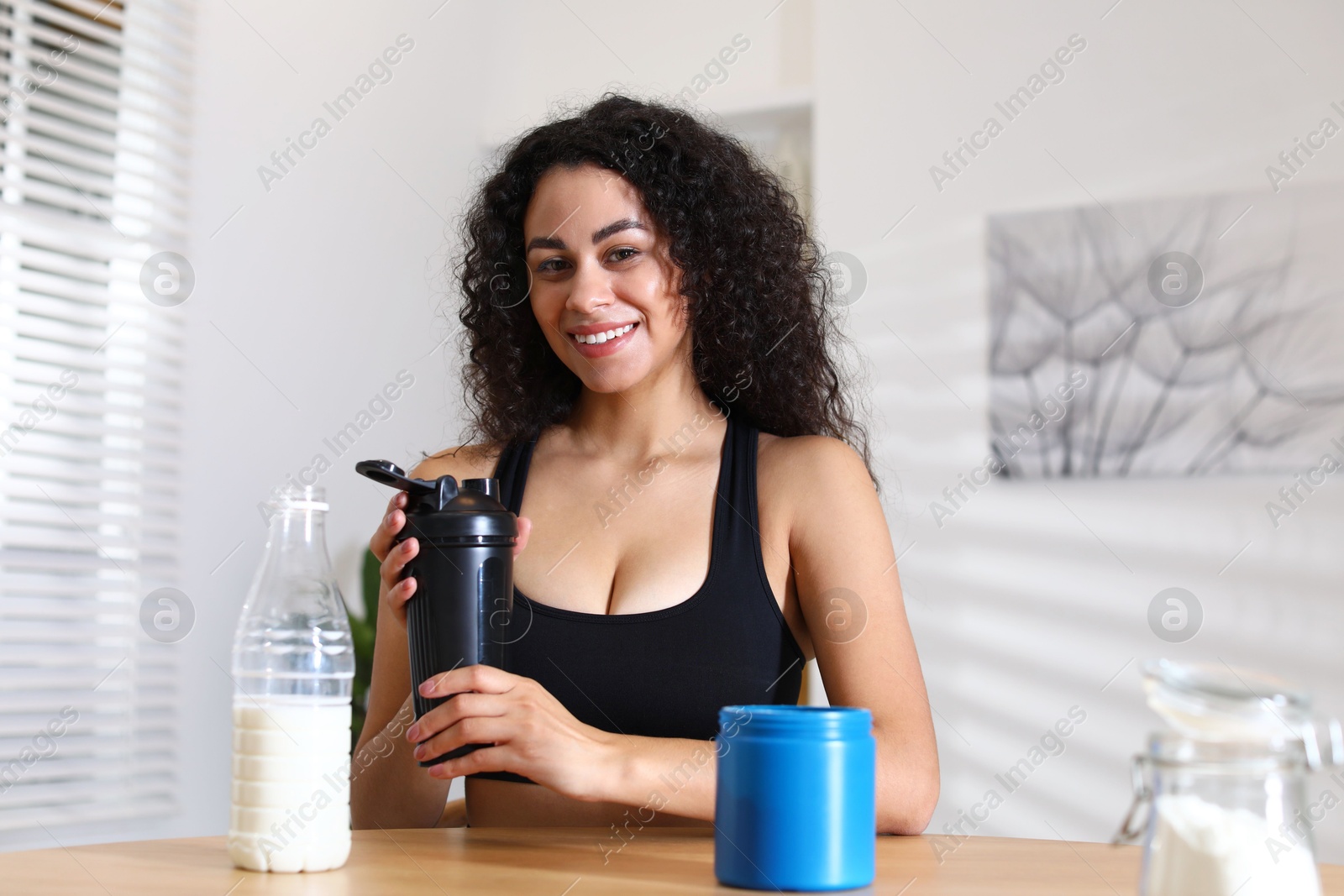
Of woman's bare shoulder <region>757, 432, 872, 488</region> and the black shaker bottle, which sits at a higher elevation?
woman's bare shoulder <region>757, 432, 872, 488</region>

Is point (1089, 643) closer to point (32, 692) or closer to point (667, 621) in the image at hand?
point (667, 621)

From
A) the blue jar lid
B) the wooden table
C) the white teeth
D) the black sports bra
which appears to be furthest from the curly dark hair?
the blue jar lid

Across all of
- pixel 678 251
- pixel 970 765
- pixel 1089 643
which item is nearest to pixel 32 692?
pixel 678 251

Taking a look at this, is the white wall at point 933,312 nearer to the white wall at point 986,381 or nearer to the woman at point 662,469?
the white wall at point 986,381

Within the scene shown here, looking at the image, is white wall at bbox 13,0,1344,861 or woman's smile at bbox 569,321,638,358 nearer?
woman's smile at bbox 569,321,638,358

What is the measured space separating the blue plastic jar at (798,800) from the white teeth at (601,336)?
75cm

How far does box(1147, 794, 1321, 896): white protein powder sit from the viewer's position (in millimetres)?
499

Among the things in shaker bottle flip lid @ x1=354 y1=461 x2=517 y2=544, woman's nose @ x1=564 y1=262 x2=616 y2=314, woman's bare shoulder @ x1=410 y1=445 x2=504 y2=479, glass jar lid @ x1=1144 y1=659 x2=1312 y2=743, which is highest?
woman's nose @ x1=564 y1=262 x2=616 y2=314

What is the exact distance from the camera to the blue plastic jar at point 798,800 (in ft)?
2.22

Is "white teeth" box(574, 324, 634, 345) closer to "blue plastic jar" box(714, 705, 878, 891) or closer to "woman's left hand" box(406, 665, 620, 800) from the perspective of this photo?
"woman's left hand" box(406, 665, 620, 800)

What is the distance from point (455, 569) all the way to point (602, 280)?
0.63 meters

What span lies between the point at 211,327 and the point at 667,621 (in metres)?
1.66

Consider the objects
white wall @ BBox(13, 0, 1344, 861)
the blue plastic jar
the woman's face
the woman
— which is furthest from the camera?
white wall @ BBox(13, 0, 1344, 861)

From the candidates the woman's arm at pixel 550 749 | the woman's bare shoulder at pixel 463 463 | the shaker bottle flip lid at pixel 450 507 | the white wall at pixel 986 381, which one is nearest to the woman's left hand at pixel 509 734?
the woman's arm at pixel 550 749
